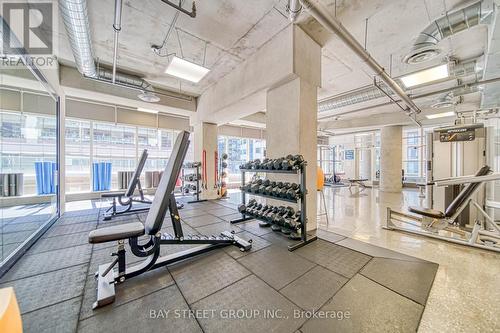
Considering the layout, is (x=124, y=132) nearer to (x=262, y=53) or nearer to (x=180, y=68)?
(x=180, y=68)

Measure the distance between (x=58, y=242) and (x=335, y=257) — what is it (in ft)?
13.7

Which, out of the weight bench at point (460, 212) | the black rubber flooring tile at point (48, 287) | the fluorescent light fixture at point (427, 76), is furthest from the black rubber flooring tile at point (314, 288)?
the fluorescent light fixture at point (427, 76)

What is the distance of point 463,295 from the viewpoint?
1771mm

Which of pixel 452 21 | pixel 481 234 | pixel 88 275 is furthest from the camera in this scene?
pixel 481 234

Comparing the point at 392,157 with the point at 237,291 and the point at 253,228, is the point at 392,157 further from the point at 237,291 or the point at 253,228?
the point at 237,291

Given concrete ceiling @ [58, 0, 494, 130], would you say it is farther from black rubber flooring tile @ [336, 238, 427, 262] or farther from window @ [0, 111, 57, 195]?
black rubber flooring tile @ [336, 238, 427, 262]

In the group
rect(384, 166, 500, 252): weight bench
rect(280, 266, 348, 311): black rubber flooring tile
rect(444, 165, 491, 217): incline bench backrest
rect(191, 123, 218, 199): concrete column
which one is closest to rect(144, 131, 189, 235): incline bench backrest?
rect(280, 266, 348, 311): black rubber flooring tile

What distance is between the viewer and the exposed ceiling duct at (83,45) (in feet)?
8.00

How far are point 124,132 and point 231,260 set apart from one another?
7.33m

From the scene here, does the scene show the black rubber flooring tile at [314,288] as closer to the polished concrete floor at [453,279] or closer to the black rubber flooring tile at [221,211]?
the polished concrete floor at [453,279]

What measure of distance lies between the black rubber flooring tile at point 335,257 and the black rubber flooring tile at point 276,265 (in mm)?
175

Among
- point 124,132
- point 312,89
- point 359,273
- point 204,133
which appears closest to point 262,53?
point 312,89

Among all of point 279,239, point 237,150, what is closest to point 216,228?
point 279,239

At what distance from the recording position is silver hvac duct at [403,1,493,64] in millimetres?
2473
